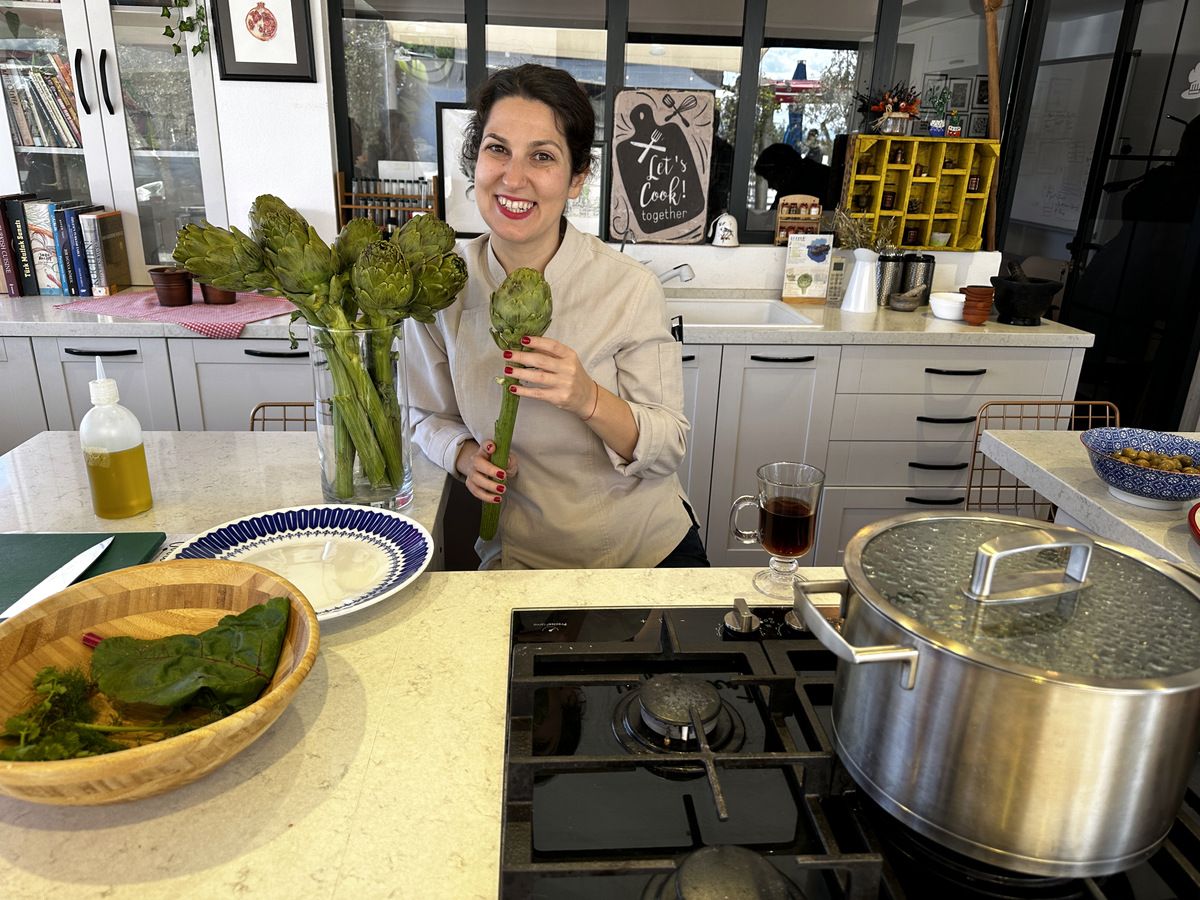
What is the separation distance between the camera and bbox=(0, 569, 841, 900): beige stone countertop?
0.65 meters

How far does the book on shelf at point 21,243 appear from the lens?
2.86 metres

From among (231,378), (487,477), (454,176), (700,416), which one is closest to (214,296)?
(231,378)

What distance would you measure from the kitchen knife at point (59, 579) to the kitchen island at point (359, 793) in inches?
11.5

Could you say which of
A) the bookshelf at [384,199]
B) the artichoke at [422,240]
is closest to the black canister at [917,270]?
the bookshelf at [384,199]

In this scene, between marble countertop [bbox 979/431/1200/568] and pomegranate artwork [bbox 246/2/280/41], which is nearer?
marble countertop [bbox 979/431/1200/568]

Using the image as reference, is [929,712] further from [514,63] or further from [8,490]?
[514,63]

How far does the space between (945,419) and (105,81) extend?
307 centimetres

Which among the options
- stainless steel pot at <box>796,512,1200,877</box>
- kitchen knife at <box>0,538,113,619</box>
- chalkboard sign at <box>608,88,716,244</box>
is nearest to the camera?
stainless steel pot at <box>796,512,1200,877</box>

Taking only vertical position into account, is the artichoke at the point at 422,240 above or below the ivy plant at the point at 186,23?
below

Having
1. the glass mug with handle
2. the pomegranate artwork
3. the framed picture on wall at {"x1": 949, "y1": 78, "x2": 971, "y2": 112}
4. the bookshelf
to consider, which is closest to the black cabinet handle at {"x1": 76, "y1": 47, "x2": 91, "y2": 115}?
the pomegranate artwork

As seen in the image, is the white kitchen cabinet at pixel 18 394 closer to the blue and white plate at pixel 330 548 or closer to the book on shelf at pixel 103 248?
the book on shelf at pixel 103 248

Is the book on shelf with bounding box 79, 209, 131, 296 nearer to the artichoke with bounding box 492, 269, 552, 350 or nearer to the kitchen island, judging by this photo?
the artichoke with bounding box 492, 269, 552, 350

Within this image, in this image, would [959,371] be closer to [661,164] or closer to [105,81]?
[661,164]

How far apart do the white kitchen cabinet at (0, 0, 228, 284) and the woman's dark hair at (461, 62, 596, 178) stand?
189 cm
